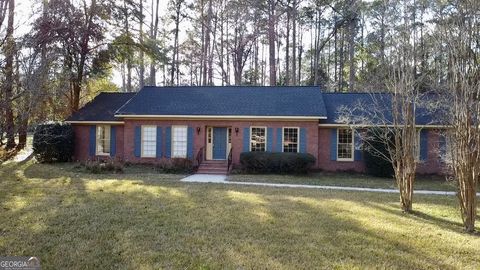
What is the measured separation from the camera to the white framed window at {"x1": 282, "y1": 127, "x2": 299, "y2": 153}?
57.0ft

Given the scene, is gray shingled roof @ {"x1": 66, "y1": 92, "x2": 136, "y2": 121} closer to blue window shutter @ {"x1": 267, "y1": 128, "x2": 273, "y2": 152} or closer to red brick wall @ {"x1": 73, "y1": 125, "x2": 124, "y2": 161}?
red brick wall @ {"x1": 73, "y1": 125, "x2": 124, "y2": 161}

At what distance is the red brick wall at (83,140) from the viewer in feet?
63.0

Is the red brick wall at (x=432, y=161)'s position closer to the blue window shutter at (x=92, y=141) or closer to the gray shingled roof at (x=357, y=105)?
the gray shingled roof at (x=357, y=105)

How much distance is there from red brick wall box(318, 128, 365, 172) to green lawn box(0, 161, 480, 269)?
7.06 m

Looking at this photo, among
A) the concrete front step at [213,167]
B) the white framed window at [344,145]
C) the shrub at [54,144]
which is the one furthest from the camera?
the shrub at [54,144]

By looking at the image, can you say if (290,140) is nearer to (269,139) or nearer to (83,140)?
(269,139)

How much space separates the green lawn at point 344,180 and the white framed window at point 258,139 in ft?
6.72

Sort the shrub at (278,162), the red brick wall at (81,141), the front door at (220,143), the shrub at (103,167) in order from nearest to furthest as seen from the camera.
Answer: the shrub at (103,167) → the shrub at (278,162) → the front door at (220,143) → the red brick wall at (81,141)

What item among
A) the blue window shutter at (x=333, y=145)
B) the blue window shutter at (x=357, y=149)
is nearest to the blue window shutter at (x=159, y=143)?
the blue window shutter at (x=333, y=145)

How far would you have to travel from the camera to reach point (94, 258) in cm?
496

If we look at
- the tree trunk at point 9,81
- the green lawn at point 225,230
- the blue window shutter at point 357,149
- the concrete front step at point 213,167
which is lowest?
the green lawn at point 225,230

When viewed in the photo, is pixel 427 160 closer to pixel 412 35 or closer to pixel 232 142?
pixel 412 35

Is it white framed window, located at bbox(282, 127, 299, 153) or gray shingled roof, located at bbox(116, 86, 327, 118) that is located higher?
gray shingled roof, located at bbox(116, 86, 327, 118)

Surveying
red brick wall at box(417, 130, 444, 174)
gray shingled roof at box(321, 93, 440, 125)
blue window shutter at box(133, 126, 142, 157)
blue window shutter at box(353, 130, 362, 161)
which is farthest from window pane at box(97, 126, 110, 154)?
red brick wall at box(417, 130, 444, 174)
